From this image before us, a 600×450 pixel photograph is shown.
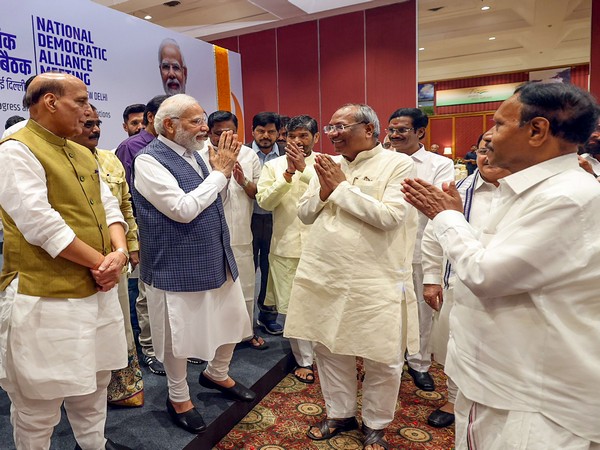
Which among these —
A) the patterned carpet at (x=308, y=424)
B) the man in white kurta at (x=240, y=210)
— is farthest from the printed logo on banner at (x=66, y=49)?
the patterned carpet at (x=308, y=424)

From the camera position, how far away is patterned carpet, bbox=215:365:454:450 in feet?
7.49

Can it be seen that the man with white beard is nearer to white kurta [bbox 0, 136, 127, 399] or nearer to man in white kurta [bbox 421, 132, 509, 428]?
white kurta [bbox 0, 136, 127, 399]

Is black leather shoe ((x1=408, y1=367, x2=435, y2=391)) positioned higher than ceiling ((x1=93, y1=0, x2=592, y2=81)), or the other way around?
ceiling ((x1=93, y1=0, x2=592, y2=81))

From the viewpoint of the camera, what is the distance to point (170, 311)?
2.12 meters

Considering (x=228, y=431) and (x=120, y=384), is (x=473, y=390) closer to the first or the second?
(x=228, y=431)

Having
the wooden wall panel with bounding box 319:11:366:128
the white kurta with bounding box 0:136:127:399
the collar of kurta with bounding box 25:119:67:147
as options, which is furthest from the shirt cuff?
the wooden wall panel with bounding box 319:11:366:128

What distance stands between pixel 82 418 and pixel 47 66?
10.4 feet

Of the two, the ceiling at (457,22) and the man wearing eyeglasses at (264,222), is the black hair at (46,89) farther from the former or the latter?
A: the ceiling at (457,22)

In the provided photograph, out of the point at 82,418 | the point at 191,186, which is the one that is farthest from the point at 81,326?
the point at 191,186

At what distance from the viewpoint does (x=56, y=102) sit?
5.26 ft

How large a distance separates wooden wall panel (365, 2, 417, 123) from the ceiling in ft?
0.41

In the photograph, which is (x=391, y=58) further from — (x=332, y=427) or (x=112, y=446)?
(x=112, y=446)

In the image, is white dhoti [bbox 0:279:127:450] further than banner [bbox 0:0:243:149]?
No

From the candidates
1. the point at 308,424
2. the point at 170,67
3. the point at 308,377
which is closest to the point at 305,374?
the point at 308,377
